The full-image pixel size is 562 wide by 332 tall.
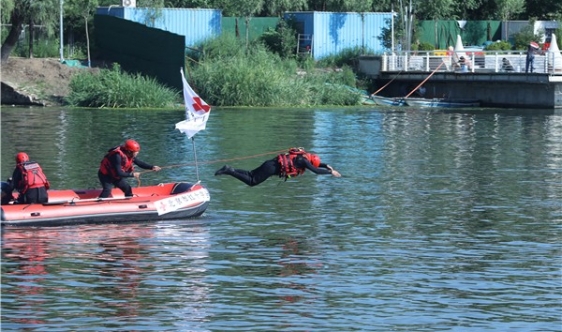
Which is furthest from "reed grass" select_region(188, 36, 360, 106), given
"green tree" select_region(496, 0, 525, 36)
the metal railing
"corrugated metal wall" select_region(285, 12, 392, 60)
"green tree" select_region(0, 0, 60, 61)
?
"green tree" select_region(496, 0, 525, 36)

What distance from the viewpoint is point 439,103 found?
52906mm

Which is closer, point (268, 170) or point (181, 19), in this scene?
point (268, 170)

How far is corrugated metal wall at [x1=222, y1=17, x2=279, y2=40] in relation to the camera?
5872 centimetres

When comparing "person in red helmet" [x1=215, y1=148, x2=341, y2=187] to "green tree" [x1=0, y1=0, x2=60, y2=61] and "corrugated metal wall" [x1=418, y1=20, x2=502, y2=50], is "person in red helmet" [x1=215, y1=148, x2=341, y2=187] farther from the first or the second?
"corrugated metal wall" [x1=418, y1=20, x2=502, y2=50]

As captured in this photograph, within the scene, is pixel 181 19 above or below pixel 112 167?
above

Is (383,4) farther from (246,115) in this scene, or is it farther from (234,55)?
(246,115)

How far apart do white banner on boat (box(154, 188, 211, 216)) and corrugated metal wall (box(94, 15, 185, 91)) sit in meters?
28.0

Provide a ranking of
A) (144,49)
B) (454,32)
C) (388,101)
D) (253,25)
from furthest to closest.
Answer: (454,32), (253,25), (388,101), (144,49)

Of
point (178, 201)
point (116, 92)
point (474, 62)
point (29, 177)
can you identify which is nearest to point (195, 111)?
point (178, 201)

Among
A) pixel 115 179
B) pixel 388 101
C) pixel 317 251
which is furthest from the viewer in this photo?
pixel 388 101

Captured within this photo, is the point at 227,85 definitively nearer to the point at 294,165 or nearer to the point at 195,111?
the point at 195,111

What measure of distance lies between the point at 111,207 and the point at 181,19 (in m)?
35.5

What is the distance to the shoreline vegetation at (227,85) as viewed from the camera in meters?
49.0

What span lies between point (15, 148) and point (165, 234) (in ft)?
45.1
